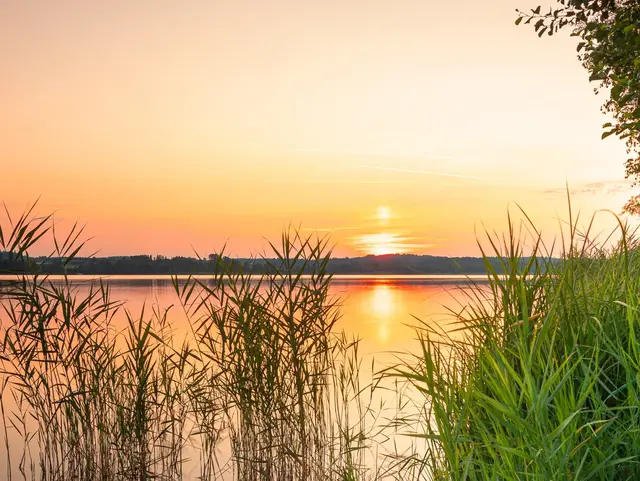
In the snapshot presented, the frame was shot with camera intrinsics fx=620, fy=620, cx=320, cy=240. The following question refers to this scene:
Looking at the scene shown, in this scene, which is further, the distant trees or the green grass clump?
the distant trees

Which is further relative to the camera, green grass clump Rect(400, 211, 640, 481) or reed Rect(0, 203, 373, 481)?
reed Rect(0, 203, 373, 481)

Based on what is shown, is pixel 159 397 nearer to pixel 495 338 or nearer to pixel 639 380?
pixel 495 338

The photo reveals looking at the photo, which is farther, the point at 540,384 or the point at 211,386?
the point at 211,386

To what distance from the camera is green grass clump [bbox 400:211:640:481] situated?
2691 mm

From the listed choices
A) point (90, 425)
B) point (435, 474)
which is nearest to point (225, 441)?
point (90, 425)

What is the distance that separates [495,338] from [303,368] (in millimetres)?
3100

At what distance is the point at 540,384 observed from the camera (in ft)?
11.0

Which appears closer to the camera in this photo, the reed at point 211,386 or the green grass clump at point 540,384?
the green grass clump at point 540,384

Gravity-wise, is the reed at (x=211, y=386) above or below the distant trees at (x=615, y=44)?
below

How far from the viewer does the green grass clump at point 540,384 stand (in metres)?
2.69

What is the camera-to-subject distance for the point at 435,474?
3641 millimetres

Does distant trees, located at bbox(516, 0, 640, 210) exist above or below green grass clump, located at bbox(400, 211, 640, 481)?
above

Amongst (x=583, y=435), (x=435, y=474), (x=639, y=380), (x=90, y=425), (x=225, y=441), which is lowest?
(x=225, y=441)

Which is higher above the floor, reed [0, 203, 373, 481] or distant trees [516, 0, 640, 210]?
distant trees [516, 0, 640, 210]
